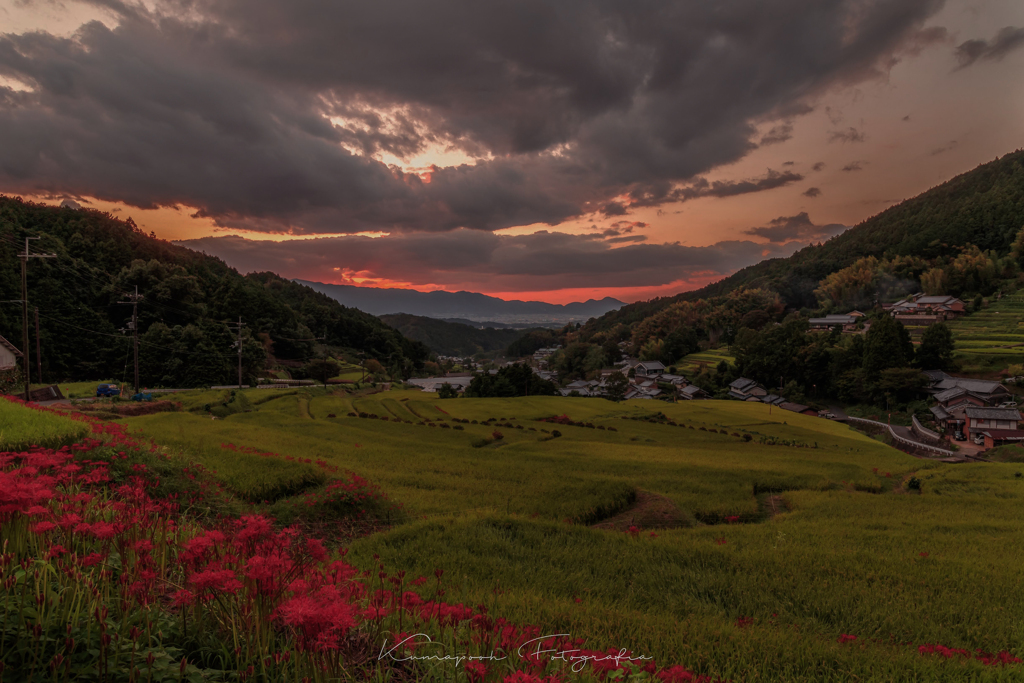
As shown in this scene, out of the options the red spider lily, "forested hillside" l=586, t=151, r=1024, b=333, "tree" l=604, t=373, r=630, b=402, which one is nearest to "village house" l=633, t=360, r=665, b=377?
"tree" l=604, t=373, r=630, b=402

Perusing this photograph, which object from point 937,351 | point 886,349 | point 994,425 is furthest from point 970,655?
point 937,351

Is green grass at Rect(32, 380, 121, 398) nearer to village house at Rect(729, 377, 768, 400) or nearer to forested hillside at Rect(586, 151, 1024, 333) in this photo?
village house at Rect(729, 377, 768, 400)

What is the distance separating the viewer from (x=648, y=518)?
11023 millimetres

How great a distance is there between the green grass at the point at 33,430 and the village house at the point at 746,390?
7971cm

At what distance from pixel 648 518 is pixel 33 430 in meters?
12.8

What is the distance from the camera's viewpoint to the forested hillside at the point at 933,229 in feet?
367

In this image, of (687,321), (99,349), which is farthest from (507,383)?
(687,321)

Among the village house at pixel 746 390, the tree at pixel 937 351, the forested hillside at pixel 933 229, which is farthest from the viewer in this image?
the forested hillside at pixel 933 229

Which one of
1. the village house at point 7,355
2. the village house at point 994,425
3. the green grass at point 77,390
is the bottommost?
the village house at point 994,425

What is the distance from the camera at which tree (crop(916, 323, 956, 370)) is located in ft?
214

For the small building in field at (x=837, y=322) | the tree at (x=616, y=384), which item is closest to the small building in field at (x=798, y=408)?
the tree at (x=616, y=384)

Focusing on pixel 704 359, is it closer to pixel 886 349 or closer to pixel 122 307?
pixel 886 349

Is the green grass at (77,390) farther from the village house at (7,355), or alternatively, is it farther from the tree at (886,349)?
the tree at (886,349)

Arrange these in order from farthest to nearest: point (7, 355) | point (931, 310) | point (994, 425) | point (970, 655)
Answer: point (931, 310)
point (994, 425)
point (7, 355)
point (970, 655)
